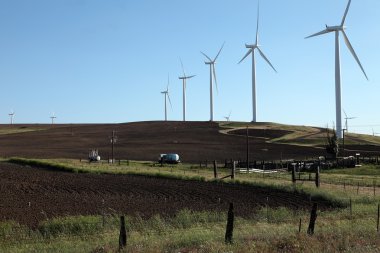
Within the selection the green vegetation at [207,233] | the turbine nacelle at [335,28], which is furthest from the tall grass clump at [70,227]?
the turbine nacelle at [335,28]

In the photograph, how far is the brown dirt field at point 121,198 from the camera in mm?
27656

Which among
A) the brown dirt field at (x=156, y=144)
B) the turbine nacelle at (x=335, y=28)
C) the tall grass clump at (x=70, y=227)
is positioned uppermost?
the turbine nacelle at (x=335, y=28)

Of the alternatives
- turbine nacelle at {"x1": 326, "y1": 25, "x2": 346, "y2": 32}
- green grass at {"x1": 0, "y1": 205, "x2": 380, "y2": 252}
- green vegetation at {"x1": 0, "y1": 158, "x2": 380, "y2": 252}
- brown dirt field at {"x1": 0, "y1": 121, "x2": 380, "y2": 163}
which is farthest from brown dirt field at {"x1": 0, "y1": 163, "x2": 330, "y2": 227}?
turbine nacelle at {"x1": 326, "y1": 25, "x2": 346, "y2": 32}

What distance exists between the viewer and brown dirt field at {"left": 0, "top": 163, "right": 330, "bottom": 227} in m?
27.7

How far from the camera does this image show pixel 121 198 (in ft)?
112

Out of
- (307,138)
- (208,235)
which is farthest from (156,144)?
(208,235)

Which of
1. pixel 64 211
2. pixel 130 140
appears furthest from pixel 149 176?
pixel 130 140

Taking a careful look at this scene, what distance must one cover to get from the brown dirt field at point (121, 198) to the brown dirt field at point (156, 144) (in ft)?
158

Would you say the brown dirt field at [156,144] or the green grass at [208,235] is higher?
the brown dirt field at [156,144]

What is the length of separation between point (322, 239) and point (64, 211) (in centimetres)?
1523

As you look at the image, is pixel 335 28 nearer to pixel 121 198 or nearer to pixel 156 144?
pixel 156 144

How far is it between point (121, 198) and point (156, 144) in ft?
275

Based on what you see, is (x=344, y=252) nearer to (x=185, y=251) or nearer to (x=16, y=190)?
(x=185, y=251)

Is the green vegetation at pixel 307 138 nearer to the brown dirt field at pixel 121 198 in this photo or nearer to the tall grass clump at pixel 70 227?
the brown dirt field at pixel 121 198
